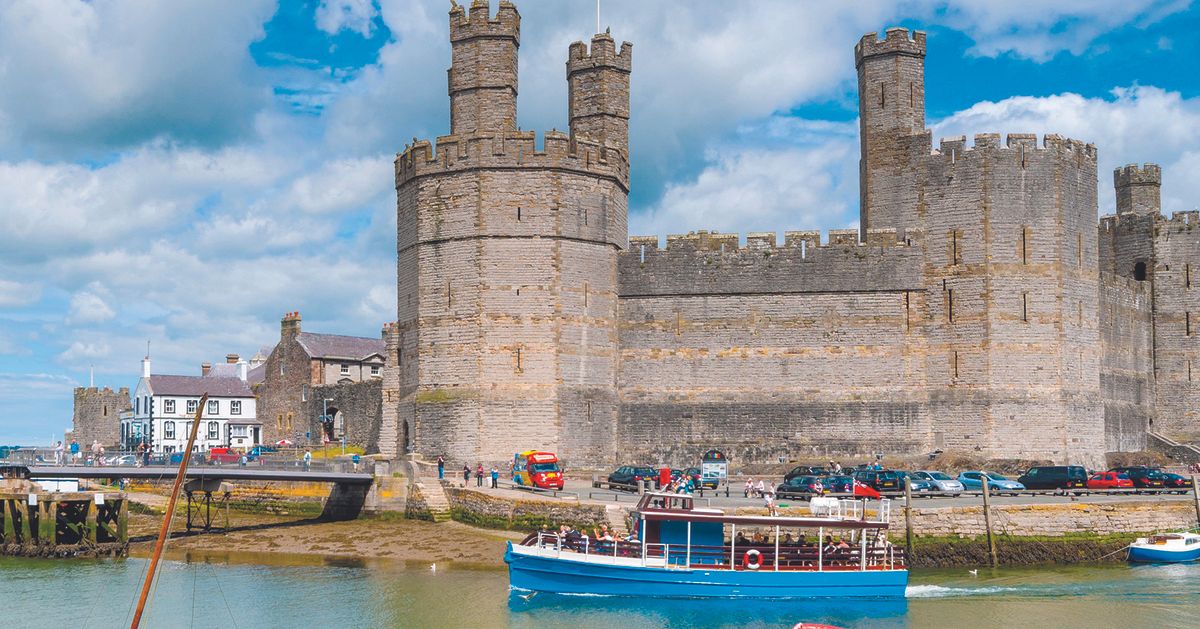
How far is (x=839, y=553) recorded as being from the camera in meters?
34.2

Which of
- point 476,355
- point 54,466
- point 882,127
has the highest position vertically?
point 882,127

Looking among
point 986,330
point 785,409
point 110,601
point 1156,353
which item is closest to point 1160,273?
point 1156,353

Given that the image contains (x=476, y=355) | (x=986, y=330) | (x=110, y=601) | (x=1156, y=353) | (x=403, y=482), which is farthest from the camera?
(x=1156, y=353)

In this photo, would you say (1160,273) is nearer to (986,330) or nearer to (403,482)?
(986,330)

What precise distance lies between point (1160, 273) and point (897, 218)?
16809 millimetres

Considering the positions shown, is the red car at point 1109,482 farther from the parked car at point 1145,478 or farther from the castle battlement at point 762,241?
the castle battlement at point 762,241

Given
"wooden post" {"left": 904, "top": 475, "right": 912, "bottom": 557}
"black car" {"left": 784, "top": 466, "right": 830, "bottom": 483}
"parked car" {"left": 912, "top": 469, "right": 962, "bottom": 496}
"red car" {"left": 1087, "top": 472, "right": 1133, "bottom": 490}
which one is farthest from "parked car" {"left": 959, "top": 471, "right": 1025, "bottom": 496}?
"wooden post" {"left": 904, "top": 475, "right": 912, "bottom": 557}

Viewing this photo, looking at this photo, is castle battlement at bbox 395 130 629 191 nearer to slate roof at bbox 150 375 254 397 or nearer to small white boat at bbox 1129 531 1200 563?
small white boat at bbox 1129 531 1200 563

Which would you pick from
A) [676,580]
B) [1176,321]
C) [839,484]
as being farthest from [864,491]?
[1176,321]

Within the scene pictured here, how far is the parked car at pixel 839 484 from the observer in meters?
40.4

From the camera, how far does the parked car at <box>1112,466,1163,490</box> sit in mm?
42375

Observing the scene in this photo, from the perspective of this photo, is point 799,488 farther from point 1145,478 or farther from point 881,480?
point 1145,478

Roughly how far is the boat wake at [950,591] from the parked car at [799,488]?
6.41 metres

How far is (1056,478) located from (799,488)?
9044 mm
